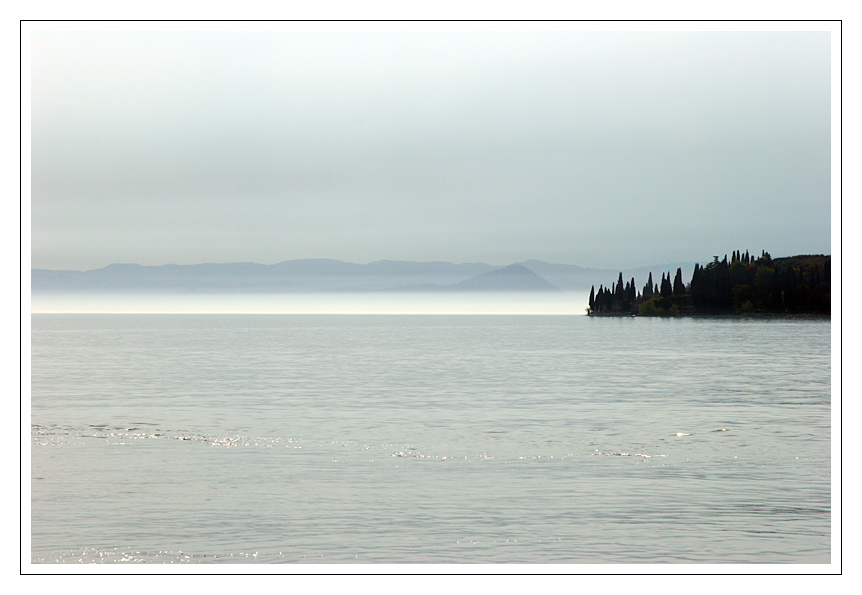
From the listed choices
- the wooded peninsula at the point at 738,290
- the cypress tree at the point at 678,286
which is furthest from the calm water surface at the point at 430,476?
the cypress tree at the point at 678,286

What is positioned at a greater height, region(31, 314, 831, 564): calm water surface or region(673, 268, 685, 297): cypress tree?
region(673, 268, 685, 297): cypress tree

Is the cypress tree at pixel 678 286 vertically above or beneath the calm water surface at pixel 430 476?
above

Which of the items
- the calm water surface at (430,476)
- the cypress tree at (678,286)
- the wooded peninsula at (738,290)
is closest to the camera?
the calm water surface at (430,476)

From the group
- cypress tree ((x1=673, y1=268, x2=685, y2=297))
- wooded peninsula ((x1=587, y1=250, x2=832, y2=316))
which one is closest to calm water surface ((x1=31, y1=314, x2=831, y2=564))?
wooded peninsula ((x1=587, y1=250, x2=832, y2=316))

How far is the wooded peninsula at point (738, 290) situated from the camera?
140 m

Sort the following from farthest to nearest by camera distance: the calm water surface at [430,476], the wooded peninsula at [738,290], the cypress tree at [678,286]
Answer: the cypress tree at [678,286] < the wooded peninsula at [738,290] < the calm water surface at [430,476]

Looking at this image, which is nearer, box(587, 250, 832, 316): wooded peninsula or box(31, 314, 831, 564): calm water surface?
box(31, 314, 831, 564): calm water surface

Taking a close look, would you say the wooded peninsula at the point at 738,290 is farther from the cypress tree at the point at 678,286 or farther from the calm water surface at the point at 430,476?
the calm water surface at the point at 430,476

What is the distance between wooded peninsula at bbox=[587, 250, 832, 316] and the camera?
459 ft

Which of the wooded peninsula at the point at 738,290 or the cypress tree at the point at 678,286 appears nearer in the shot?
the wooded peninsula at the point at 738,290

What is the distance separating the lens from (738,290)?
527ft

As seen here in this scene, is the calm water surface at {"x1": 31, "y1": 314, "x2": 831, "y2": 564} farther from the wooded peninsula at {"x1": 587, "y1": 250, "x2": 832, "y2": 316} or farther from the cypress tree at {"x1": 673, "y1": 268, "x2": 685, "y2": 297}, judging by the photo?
the cypress tree at {"x1": 673, "y1": 268, "x2": 685, "y2": 297}
